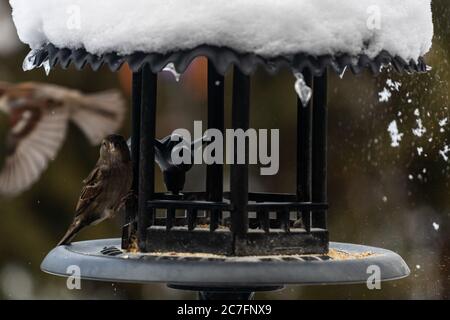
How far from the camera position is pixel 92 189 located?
3.25 meters

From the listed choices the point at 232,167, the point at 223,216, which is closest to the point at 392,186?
the point at 223,216

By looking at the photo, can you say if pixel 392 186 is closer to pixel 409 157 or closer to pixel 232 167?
pixel 409 157

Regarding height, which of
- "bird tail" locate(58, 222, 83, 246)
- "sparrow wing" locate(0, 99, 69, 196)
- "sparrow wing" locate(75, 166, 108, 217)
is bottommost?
"bird tail" locate(58, 222, 83, 246)

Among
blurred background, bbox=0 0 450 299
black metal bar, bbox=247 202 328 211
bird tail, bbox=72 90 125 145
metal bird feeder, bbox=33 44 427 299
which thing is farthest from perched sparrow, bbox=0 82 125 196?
→ blurred background, bbox=0 0 450 299

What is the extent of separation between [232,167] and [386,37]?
0.54m

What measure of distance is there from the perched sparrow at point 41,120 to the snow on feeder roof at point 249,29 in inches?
9.1

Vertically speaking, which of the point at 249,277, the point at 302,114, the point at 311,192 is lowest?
the point at 249,277

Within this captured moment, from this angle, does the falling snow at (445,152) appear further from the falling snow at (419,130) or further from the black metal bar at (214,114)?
the black metal bar at (214,114)

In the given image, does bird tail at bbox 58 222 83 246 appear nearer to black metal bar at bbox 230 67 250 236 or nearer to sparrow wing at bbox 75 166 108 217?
sparrow wing at bbox 75 166 108 217

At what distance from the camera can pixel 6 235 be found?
5.27 m

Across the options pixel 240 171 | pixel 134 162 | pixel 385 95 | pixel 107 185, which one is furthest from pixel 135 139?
pixel 385 95

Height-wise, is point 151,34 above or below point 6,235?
above

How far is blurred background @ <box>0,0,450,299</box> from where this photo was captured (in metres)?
5.23

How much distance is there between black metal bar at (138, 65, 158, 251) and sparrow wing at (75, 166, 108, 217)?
0.46ft
